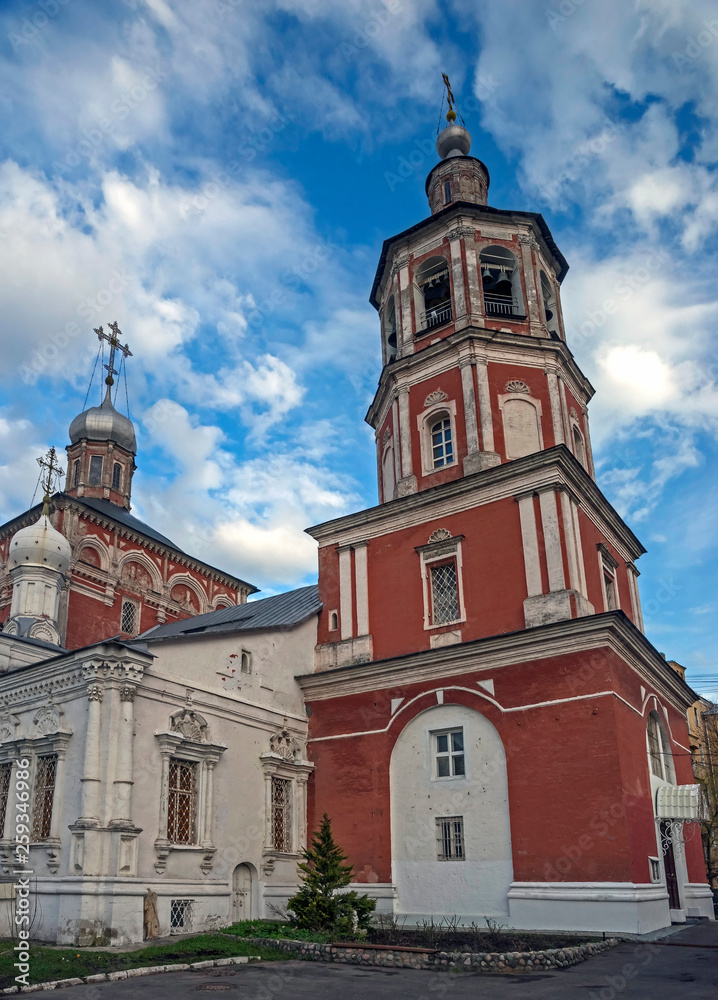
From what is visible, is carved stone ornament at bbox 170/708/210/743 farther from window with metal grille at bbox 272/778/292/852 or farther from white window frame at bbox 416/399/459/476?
white window frame at bbox 416/399/459/476

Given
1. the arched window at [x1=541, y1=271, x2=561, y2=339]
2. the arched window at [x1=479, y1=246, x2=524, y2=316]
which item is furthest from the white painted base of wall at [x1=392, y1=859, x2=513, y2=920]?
the arched window at [x1=541, y1=271, x2=561, y2=339]

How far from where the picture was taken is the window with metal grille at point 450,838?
53.8 ft

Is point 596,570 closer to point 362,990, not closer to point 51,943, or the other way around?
point 362,990

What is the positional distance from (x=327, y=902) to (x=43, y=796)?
5.64 m

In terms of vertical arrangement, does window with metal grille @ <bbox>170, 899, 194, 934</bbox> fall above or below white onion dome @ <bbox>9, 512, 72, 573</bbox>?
below

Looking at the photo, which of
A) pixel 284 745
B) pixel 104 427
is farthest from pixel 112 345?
pixel 284 745

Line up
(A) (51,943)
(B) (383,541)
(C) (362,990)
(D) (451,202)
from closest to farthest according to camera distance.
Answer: (C) (362,990), (A) (51,943), (B) (383,541), (D) (451,202)

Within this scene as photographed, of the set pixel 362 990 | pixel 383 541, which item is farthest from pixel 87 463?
pixel 362 990

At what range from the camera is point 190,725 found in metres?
16.4

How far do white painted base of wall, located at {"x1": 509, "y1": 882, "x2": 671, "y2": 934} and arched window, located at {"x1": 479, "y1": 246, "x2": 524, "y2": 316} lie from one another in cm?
1322

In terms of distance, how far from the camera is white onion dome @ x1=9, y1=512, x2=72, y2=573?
2530 cm

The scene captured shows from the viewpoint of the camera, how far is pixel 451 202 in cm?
2298

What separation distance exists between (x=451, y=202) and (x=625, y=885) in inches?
685

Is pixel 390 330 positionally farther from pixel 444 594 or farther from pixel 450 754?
pixel 450 754
